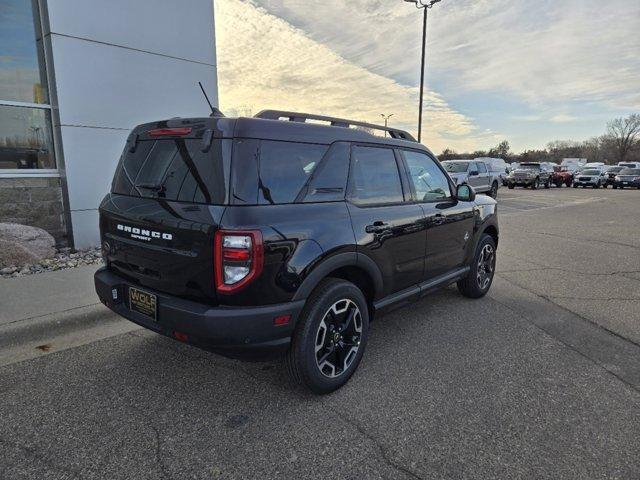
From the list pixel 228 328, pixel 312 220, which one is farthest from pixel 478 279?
pixel 228 328

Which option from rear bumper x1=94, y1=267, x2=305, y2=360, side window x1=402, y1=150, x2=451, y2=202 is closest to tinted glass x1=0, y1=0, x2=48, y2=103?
rear bumper x1=94, y1=267, x2=305, y2=360

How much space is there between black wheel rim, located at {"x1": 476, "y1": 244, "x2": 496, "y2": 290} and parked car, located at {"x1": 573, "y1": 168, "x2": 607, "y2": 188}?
3476cm

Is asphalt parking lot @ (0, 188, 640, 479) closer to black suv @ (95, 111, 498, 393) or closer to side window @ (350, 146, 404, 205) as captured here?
black suv @ (95, 111, 498, 393)

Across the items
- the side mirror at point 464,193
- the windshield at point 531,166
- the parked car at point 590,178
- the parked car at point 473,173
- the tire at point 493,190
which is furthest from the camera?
the parked car at point 590,178

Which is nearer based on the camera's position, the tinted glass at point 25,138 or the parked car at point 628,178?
the tinted glass at point 25,138

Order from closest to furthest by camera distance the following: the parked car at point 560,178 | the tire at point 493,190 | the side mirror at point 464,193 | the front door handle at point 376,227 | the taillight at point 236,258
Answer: the taillight at point 236,258, the front door handle at point 376,227, the side mirror at point 464,193, the tire at point 493,190, the parked car at point 560,178

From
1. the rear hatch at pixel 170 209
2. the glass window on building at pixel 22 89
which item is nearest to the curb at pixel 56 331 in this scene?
the rear hatch at pixel 170 209

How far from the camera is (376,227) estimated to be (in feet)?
10.5

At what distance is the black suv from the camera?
2.42m

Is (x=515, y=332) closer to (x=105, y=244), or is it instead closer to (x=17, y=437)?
(x=105, y=244)

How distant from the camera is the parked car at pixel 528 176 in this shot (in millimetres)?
29188

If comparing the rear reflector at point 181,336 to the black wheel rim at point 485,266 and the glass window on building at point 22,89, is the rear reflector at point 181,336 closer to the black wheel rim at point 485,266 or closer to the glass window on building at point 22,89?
the black wheel rim at point 485,266

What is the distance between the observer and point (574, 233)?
10.4 meters

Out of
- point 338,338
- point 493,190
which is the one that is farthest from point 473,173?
point 338,338
